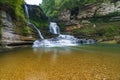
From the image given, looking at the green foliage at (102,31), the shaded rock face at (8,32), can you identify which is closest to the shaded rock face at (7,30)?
the shaded rock face at (8,32)

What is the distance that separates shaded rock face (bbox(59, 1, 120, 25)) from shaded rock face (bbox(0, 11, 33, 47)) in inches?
925

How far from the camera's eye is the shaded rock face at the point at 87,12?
154ft

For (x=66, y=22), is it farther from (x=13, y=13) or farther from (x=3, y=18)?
(x=3, y=18)

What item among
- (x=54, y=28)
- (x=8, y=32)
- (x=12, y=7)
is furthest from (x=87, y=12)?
(x=8, y=32)

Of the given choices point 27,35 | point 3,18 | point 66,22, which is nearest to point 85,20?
point 66,22

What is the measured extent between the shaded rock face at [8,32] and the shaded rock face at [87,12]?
23.5 m

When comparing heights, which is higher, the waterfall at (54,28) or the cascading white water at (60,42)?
the waterfall at (54,28)

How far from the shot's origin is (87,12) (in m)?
49.9

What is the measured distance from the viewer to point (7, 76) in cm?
909

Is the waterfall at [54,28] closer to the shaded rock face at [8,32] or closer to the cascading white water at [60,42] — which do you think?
the cascading white water at [60,42]

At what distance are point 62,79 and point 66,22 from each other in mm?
41975

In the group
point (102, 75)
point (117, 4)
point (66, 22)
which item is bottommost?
point (102, 75)

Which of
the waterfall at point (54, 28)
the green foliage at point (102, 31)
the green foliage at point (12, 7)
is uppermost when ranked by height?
the green foliage at point (12, 7)

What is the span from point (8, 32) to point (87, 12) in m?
29.0
